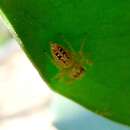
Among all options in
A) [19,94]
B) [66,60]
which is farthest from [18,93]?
[66,60]

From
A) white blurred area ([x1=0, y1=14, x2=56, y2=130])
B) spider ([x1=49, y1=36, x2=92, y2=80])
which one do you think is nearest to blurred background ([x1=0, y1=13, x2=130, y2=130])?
white blurred area ([x1=0, y1=14, x2=56, y2=130])

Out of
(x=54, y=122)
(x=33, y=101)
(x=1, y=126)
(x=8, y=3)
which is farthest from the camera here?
(x=33, y=101)

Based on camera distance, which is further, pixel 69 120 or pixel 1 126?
pixel 1 126

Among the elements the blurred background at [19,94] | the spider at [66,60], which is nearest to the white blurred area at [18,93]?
the blurred background at [19,94]

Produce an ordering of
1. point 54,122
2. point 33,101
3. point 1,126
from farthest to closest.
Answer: point 33,101 < point 1,126 < point 54,122

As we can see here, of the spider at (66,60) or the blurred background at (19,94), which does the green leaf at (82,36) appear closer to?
the spider at (66,60)

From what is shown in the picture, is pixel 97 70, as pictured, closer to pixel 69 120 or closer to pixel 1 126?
pixel 69 120

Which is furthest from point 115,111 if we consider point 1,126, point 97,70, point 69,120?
point 1,126

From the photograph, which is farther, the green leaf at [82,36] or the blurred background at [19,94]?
the blurred background at [19,94]
